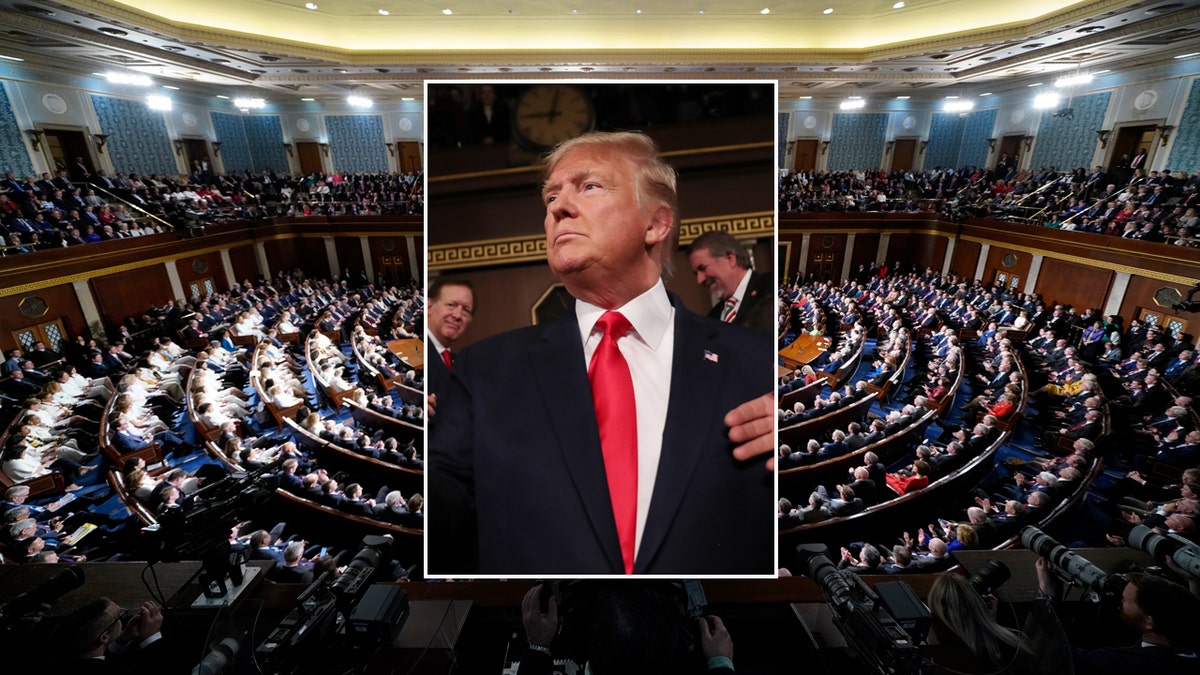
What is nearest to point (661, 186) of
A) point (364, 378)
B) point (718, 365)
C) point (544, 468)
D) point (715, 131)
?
point (715, 131)

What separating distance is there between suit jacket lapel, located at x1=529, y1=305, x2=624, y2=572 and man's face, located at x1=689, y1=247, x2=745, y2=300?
453 millimetres

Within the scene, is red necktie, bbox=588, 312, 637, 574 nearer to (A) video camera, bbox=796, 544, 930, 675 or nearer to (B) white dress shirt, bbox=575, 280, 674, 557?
(B) white dress shirt, bbox=575, 280, 674, 557

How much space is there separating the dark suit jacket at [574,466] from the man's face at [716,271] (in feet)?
0.39

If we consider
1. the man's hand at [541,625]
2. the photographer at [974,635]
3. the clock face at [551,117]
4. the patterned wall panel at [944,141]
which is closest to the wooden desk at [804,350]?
the photographer at [974,635]

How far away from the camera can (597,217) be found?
5.29 feet

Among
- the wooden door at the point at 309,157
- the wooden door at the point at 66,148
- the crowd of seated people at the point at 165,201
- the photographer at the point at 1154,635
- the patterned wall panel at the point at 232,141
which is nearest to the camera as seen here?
the photographer at the point at 1154,635

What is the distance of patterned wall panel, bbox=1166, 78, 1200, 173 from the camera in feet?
50.6

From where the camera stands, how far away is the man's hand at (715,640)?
2.36 metres

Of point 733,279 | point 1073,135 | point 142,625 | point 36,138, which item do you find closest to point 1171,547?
point 733,279

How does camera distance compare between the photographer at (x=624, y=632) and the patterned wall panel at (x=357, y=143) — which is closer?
the photographer at (x=624, y=632)

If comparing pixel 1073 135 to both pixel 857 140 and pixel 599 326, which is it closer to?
pixel 857 140

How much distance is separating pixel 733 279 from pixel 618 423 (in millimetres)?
641

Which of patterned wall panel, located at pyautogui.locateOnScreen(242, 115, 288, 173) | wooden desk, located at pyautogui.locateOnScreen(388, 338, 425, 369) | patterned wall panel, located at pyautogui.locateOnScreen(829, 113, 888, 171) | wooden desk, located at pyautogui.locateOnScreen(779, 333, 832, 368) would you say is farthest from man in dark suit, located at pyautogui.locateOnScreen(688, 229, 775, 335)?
patterned wall panel, located at pyautogui.locateOnScreen(242, 115, 288, 173)

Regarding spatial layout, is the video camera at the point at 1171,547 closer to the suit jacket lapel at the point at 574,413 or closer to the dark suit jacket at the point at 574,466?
the dark suit jacket at the point at 574,466
